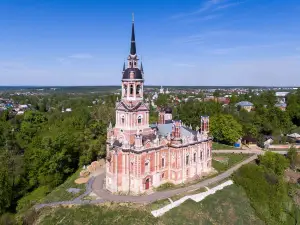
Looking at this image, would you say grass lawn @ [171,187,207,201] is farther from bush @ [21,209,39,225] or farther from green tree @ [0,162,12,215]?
green tree @ [0,162,12,215]

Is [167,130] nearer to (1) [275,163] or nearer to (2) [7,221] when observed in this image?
(1) [275,163]

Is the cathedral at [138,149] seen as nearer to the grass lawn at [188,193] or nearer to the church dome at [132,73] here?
the church dome at [132,73]

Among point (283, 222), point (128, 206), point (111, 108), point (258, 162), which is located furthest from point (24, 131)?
point (283, 222)

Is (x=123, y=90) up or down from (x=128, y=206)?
up

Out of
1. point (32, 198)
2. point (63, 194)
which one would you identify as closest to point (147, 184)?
point (63, 194)

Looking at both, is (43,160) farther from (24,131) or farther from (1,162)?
(24,131)

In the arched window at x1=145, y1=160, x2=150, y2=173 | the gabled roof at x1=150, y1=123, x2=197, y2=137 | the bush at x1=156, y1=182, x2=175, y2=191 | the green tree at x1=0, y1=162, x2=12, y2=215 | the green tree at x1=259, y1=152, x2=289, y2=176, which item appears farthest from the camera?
the green tree at x1=259, y1=152, x2=289, y2=176

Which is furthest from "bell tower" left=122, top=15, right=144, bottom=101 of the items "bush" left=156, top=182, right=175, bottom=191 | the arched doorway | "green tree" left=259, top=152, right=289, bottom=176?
"green tree" left=259, top=152, right=289, bottom=176

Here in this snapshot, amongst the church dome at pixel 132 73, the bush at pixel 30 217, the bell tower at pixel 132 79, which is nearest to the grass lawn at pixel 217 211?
the bush at pixel 30 217
